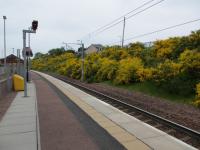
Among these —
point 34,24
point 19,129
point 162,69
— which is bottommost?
point 19,129

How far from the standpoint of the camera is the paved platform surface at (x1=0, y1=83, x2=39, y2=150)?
26.6ft

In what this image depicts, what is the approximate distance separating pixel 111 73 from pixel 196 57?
46.1 ft

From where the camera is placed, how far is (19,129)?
9836mm

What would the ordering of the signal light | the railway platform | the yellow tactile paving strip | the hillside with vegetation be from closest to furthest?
1. the yellow tactile paving strip
2. the railway platform
3. the signal light
4. the hillside with vegetation

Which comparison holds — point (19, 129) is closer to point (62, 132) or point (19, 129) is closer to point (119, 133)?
point (62, 132)

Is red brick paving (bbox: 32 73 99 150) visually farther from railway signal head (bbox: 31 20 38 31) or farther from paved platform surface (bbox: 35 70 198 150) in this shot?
railway signal head (bbox: 31 20 38 31)

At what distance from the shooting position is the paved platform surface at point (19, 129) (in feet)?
26.6

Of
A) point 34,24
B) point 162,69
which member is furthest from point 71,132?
point 162,69

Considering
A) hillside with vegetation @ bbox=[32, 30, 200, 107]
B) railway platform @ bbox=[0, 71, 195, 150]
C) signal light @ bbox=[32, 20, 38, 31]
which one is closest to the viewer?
railway platform @ bbox=[0, 71, 195, 150]

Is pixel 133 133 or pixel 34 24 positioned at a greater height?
pixel 34 24

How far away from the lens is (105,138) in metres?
8.69

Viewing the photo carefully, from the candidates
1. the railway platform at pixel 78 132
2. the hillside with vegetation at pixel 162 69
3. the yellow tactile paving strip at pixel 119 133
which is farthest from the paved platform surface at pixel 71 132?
the hillside with vegetation at pixel 162 69

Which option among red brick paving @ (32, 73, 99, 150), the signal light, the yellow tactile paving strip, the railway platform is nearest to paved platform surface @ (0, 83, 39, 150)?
the railway platform

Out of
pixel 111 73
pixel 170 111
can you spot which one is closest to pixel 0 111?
pixel 170 111
